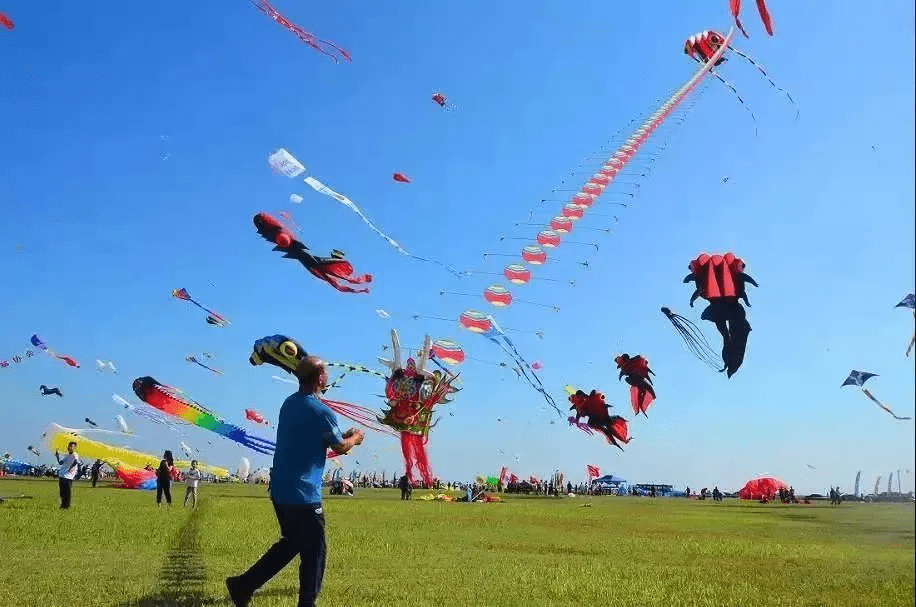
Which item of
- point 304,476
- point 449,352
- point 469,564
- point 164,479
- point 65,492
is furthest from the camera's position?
point 449,352

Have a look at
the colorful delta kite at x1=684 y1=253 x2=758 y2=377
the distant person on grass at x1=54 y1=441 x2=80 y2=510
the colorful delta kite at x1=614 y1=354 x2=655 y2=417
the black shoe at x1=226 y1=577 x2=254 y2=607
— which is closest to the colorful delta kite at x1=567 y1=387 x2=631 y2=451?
the colorful delta kite at x1=614 y1=354 x2=655 y2=417

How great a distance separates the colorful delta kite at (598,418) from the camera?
1629 inches

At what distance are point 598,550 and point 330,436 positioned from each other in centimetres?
799

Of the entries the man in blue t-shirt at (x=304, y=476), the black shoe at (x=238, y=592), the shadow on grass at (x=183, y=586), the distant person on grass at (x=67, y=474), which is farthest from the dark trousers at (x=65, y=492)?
the man in blue t-shirt at (x=304, y=476)

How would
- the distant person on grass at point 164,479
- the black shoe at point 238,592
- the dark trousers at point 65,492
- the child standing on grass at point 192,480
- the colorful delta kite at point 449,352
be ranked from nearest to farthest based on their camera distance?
the black shoe at point 238,592 < the dark trousers at point 65,492 < the distant person on grass at point 164,479 < the child standing on grass at point 192,480 < the colorful delta kite at point 449,352

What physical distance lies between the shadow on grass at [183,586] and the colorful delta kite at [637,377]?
96.1 feet

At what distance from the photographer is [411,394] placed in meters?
42.9

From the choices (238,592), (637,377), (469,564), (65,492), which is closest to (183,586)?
(238,592)

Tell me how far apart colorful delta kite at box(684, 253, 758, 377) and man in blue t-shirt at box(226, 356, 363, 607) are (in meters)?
20.1

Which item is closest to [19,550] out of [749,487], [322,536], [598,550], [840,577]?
[322,536]

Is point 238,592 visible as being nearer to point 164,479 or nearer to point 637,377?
point 164,479

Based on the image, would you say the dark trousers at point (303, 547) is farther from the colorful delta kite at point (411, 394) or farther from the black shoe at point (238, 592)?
the colorful delta kite at point (411, 394)

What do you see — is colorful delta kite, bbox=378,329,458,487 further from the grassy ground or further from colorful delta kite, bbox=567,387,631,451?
the grassy ground

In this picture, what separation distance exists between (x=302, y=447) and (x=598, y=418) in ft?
123
